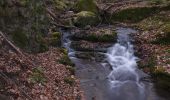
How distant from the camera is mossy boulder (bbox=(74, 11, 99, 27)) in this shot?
90.1 ft

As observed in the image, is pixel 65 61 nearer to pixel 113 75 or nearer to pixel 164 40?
pixel 113 75

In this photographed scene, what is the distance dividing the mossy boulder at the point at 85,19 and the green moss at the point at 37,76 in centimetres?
1231

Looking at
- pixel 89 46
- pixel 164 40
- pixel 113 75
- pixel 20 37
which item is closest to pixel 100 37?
pixel 89 46

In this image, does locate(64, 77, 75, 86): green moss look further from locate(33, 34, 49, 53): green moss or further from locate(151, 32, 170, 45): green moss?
locate(151, 32, 170, 45): green moss

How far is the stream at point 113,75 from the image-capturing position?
16.5 meters

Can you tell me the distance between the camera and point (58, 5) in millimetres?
32750

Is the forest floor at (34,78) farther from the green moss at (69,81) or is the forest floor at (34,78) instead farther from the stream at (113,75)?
the stream at (113,75)

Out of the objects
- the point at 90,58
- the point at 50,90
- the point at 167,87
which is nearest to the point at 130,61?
the point at 90,58

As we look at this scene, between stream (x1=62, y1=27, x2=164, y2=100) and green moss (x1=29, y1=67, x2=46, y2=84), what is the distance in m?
2.29

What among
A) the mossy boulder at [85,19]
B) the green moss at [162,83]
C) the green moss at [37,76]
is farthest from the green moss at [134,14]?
the green moss at [37,76]

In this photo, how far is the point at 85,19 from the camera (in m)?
27.5

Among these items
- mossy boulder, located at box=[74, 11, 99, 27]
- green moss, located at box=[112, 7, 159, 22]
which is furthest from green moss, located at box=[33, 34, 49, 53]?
green moss, located at box=[112, 7, 159, 22]

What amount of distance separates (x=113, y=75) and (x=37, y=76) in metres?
5.53

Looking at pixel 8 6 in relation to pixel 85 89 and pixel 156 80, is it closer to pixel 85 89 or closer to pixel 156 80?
pixel 85 89
